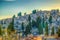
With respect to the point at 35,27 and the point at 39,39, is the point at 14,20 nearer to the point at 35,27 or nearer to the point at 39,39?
the point at 35,27

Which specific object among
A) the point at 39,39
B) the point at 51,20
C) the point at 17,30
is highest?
the point at 51,20

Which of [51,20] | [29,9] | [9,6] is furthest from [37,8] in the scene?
[9,6]

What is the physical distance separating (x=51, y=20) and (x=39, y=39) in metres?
0.30

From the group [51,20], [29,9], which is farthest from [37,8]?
[51,20]

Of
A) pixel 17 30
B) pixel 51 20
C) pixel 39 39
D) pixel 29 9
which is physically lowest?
pixel 39 39

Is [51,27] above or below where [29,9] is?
below

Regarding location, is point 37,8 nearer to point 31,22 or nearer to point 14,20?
point 31,22

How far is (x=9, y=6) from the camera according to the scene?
1.92 m

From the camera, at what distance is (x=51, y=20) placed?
1885mm

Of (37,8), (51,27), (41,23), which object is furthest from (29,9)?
(51,27)

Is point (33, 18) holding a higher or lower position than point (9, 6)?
lower

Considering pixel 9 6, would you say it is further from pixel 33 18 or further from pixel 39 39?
pixel 39 39

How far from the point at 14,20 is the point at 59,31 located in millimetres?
611

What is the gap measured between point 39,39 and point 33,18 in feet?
0.95
